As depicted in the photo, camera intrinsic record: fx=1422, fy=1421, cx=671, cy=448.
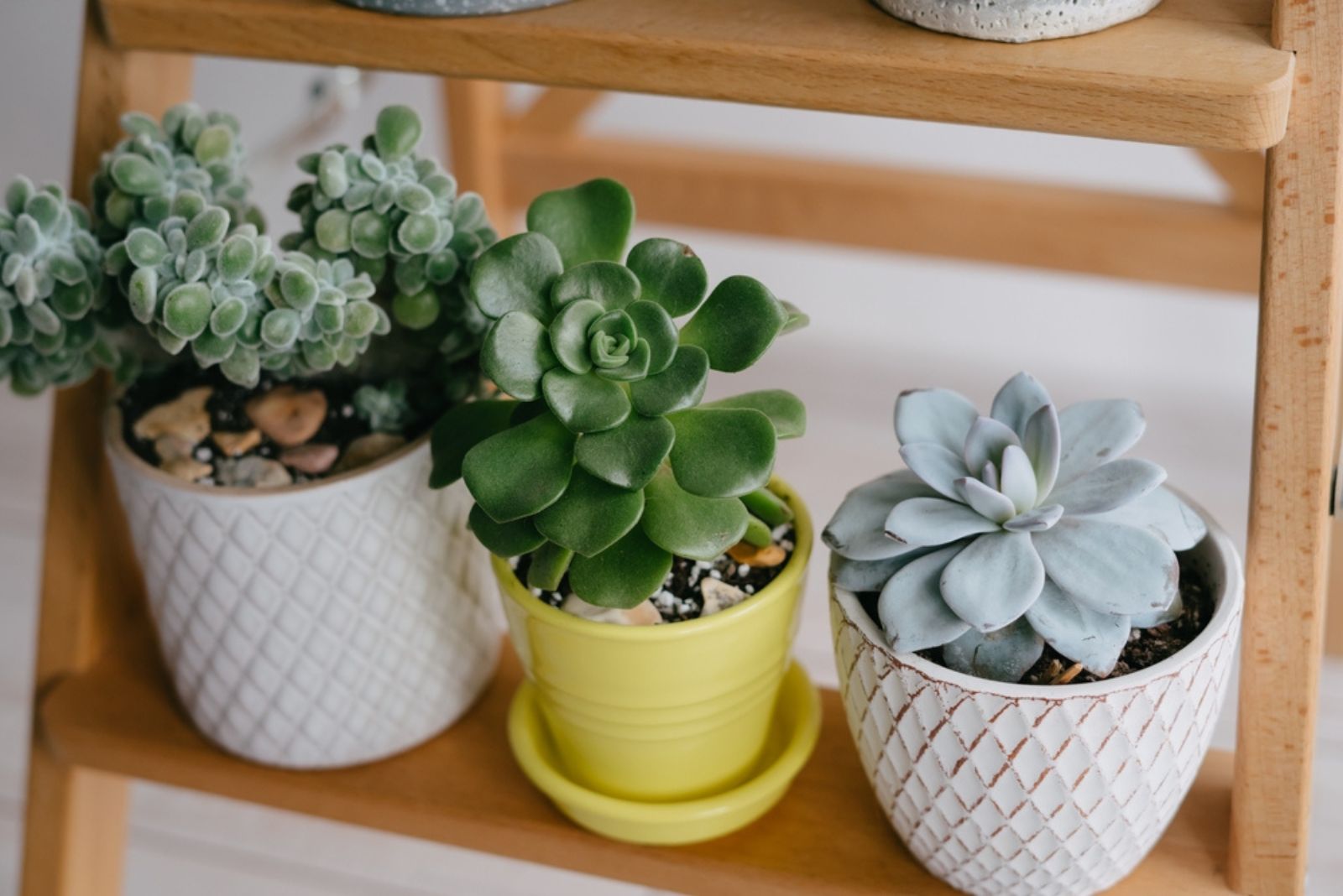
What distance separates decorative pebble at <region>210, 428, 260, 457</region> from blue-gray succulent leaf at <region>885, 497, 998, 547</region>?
35cm

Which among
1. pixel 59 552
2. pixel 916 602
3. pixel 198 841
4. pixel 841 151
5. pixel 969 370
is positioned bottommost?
pixel 198 841

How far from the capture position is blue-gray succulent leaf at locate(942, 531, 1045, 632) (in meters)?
0.59

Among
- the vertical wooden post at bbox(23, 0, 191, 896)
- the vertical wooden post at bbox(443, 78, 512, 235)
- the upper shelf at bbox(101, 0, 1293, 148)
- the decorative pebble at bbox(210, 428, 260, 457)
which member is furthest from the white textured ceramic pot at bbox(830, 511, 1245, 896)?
the vertical wooden post at bbox(443, 78, 512, 235)

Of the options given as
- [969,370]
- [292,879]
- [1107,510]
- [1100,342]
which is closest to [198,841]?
[292,879]

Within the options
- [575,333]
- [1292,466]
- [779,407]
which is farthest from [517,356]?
[1292,466]

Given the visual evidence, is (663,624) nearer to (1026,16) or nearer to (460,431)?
(460,431)

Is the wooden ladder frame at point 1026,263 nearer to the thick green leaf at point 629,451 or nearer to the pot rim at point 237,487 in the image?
the pot rim at point 237,487

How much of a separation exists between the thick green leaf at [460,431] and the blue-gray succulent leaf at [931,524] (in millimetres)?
200

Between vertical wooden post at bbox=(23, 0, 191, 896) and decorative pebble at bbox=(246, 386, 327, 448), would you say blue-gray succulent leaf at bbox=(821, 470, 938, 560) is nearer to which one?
decorative pebble at bbox=(246, 386, 327, 448)

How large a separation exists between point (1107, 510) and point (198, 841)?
81 centimetres

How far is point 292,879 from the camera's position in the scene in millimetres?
1089

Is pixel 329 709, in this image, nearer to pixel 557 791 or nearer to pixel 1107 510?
pixel 557 791

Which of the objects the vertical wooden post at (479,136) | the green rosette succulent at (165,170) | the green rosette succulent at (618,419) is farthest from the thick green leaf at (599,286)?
the vertical wooden post at (479,136)

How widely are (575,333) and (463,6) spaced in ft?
0.54
